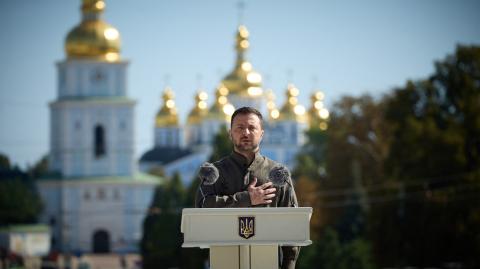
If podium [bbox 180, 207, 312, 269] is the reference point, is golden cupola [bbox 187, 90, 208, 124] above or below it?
above

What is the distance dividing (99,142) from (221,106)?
3227cm

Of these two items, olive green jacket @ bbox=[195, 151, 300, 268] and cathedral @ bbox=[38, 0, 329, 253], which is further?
cathedral @ bbox=[38, 0, 329, 253]

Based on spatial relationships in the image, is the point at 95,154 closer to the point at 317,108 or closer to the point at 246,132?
the point at 317,108

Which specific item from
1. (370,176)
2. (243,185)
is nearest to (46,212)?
(370,176)

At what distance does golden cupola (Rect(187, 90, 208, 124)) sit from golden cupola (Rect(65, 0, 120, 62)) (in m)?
37.2

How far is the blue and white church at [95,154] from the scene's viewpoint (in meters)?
113

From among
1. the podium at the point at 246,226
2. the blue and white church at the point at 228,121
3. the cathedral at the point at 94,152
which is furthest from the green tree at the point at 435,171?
the blue and white church at the point at 228,121

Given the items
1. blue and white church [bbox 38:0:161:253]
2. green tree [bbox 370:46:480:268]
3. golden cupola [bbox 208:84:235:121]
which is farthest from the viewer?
golden cupola [bbox 208:84:235:121]

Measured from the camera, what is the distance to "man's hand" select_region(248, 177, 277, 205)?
26.5 feet

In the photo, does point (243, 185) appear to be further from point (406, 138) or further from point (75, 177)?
point (75, 177)

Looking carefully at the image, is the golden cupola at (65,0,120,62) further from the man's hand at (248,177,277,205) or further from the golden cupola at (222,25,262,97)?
the man's hand at (248,177,277,205)

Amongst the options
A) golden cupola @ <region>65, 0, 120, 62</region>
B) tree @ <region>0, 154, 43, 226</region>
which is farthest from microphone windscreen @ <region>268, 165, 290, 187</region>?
golden cupola @ <region>65, 0, 120, 62</region>

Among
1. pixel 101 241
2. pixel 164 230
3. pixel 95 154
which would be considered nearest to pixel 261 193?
pixel 164 230

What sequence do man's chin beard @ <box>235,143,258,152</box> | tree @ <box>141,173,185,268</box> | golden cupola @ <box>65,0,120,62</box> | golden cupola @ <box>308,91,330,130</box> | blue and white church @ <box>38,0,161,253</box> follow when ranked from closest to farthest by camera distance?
man's chin beard @ <box>235,143,258,152</box> < tree @ <box>141,173,185,268</box> < blue and white church @ <box>38,0,161,253</box> < golden cupola @ <box>65,0,120,62</box> < golden cupola @ <box>308,91,330,130</box>
